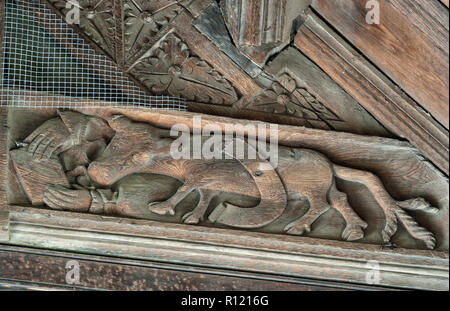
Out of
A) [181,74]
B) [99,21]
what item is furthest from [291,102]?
[99,21]

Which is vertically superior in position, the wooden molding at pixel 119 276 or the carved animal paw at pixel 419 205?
the carved animal paw at pixel 419 205

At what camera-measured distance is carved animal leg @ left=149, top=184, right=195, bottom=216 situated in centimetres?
219

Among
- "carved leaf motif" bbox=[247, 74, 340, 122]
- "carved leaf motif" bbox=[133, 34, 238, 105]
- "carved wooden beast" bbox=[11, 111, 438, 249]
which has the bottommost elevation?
"carved wooden beast" bbox=[11, 111, 438, 249]

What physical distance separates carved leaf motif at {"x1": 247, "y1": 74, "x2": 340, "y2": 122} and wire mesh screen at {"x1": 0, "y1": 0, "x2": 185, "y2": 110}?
0.30 meters

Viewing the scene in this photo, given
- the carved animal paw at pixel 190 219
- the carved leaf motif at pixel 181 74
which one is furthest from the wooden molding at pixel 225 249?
the carved leaf motif at pixel 181 74

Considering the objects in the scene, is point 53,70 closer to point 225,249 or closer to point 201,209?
point 201,209

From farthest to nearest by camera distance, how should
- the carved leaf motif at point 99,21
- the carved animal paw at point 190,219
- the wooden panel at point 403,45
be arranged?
the carved leaf motif at point 99,21
the carved animal paw at point 190,219
the wooden panel at point 403,45

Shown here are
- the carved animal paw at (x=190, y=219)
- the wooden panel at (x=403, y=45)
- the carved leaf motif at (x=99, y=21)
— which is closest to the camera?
the wooden panel at (x=403, y=45)

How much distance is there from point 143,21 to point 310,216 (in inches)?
36.6

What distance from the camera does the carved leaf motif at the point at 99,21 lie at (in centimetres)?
232

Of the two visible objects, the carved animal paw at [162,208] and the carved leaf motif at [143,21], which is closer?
the carved animal paw at [162,208]

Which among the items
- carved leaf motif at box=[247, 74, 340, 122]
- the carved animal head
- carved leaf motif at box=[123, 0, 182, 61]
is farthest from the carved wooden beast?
carved leaf motif at box=[123, 0, 182, 61]

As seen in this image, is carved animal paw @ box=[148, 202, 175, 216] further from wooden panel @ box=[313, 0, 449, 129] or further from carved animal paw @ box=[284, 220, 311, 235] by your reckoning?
wooden panel @ box=[313, 0, 449, 129]

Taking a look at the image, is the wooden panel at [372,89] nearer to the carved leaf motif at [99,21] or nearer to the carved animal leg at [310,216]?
the carved animal leg at [310,216]
